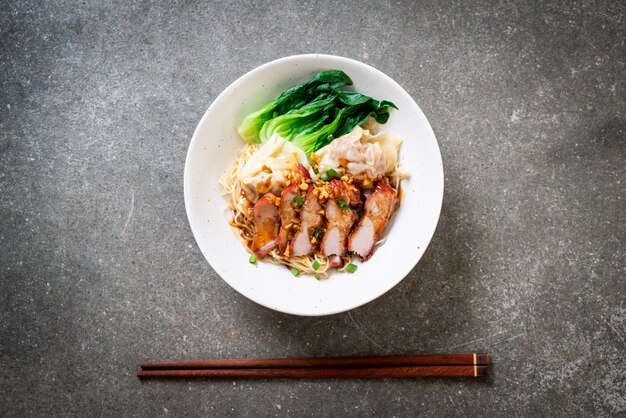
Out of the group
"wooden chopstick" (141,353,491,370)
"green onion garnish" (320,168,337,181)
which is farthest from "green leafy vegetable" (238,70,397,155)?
"wooden chopstick" (141,353,491,370)

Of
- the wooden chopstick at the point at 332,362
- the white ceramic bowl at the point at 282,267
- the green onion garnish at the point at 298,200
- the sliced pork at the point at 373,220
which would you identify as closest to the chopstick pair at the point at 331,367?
the wooden chopstick at the point at 332,362

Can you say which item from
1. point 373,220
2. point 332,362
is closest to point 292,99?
point 373,220

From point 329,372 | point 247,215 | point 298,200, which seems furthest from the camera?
point 329,372

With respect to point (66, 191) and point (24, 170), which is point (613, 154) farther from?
point (24, 170)

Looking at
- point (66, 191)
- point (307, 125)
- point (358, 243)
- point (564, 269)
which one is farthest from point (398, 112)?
point (66, 191)

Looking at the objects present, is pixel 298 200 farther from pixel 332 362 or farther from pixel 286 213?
pixel 332 362

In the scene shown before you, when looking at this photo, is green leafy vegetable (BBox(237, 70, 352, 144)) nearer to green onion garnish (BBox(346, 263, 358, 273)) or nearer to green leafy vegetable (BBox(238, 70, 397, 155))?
green leafy vegetable (BBox(238, 70, 397, 155))

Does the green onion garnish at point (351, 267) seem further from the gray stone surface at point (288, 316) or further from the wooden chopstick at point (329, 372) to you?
the wooden chopstick at point (329, 372)
